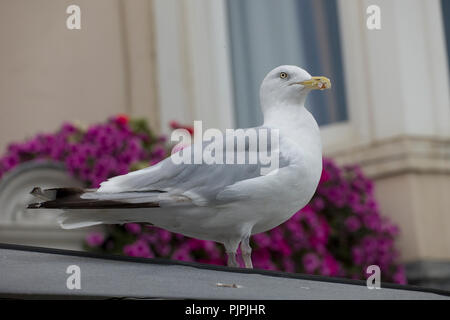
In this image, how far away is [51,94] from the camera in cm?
519

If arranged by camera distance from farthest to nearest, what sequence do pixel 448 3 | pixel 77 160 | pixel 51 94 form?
pixel 51 94, pixel 448 3, pixel 77 160

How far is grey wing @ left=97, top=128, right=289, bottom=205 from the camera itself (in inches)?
75.1

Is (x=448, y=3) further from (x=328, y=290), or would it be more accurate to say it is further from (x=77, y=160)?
(x=328, y=290)

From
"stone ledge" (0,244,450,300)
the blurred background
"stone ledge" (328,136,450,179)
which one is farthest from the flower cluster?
"stone ledge" (0,244,450,300)

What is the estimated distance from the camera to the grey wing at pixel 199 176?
6.26ft

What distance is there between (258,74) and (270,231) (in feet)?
5.34

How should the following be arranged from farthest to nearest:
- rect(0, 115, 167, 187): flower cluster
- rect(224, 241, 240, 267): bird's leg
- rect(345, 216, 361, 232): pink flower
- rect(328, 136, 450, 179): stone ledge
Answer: rect(328, 136, 450, 179): stone ledge
rect(345, 216, 361, 232): pink flower
rect(0, 115, 167, 187): flower cluster
rect(224, 241, 240, 267): bird's leg

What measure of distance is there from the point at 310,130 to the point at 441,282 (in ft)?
7.97

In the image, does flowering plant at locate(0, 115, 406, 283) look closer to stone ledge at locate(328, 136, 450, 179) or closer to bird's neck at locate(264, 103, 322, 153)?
stone ledge at locate(328, 136, 450, 179)

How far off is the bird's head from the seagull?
0.42ft

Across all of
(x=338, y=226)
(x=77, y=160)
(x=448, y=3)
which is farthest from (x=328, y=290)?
(x=448, y=3)

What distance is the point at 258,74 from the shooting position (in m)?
5.24

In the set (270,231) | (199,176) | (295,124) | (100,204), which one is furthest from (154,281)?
(270,231)

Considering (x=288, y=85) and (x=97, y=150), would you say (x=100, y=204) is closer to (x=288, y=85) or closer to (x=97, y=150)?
(x=288, y=85)
